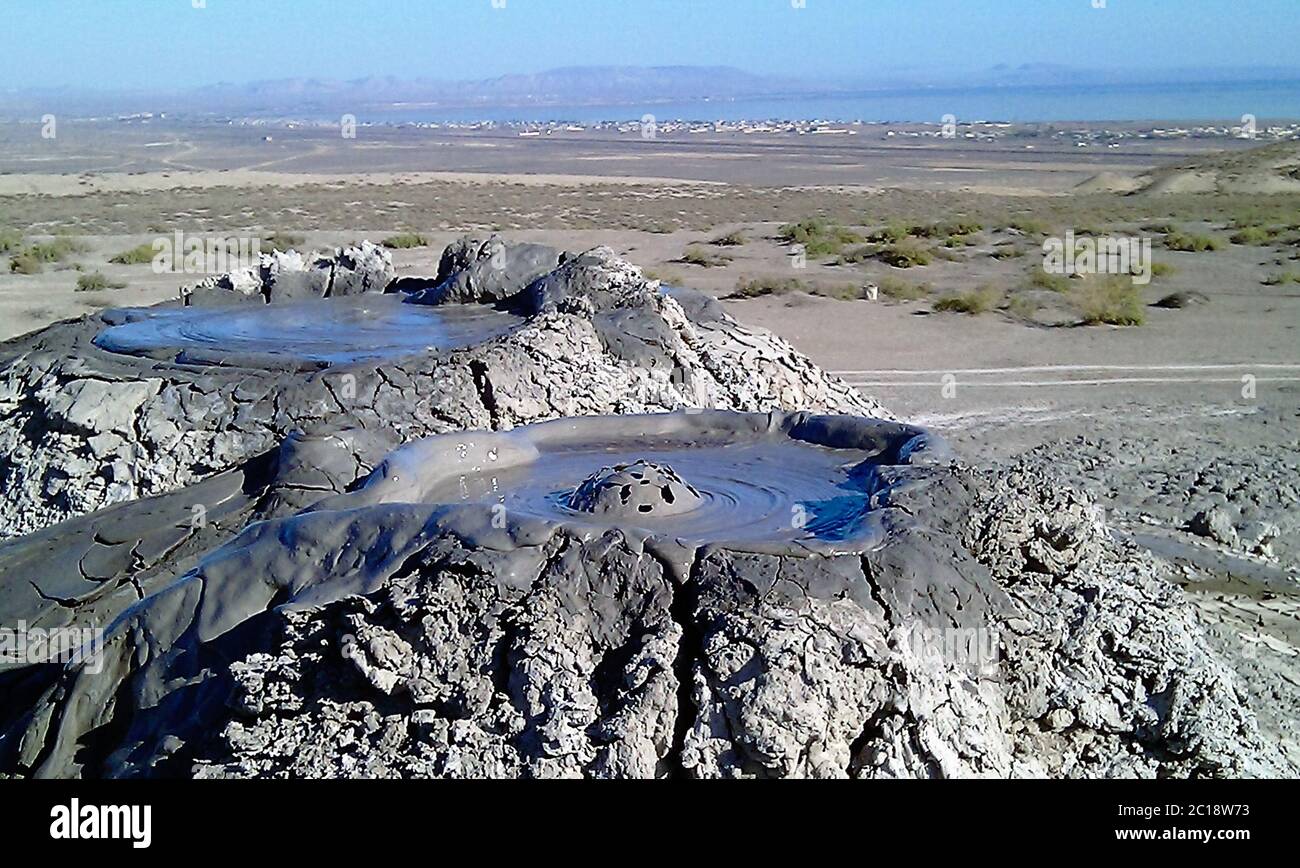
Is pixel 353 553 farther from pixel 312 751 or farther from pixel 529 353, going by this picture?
pixel 529 353

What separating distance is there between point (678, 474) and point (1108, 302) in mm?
13048

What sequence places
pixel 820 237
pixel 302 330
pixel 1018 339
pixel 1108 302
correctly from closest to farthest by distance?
pixel 302 330, pixel 1018 339, pixel 1108 302, pixel 820 237

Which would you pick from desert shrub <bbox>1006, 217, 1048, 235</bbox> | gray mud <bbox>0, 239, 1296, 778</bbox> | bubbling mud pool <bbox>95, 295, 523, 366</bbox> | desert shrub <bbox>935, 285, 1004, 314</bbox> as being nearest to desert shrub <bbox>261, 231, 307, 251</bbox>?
desert shrub <bbox>935, 285, 1004, 314</bbox>

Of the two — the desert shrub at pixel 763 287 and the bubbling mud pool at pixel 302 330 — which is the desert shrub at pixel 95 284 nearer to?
the desert shrub at pixel 763 287

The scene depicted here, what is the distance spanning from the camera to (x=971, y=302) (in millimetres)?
15781

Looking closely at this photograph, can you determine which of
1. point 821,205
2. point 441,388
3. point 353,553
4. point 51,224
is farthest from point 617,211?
point 353,553

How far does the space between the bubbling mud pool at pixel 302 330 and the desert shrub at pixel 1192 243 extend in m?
18.8

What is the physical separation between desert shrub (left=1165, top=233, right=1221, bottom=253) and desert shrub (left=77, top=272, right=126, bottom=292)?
18.6 metres

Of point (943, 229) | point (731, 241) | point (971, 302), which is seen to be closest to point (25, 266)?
point (731, 241)

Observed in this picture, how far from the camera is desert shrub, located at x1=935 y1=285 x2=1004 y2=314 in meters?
15.8

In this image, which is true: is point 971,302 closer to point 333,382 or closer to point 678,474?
point 333,382

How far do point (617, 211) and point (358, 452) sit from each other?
92.9ft

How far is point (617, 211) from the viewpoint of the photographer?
107 feet

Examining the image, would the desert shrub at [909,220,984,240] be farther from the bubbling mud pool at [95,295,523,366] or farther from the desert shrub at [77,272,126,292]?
the bubbling mud pool at [95,295,523,366]
